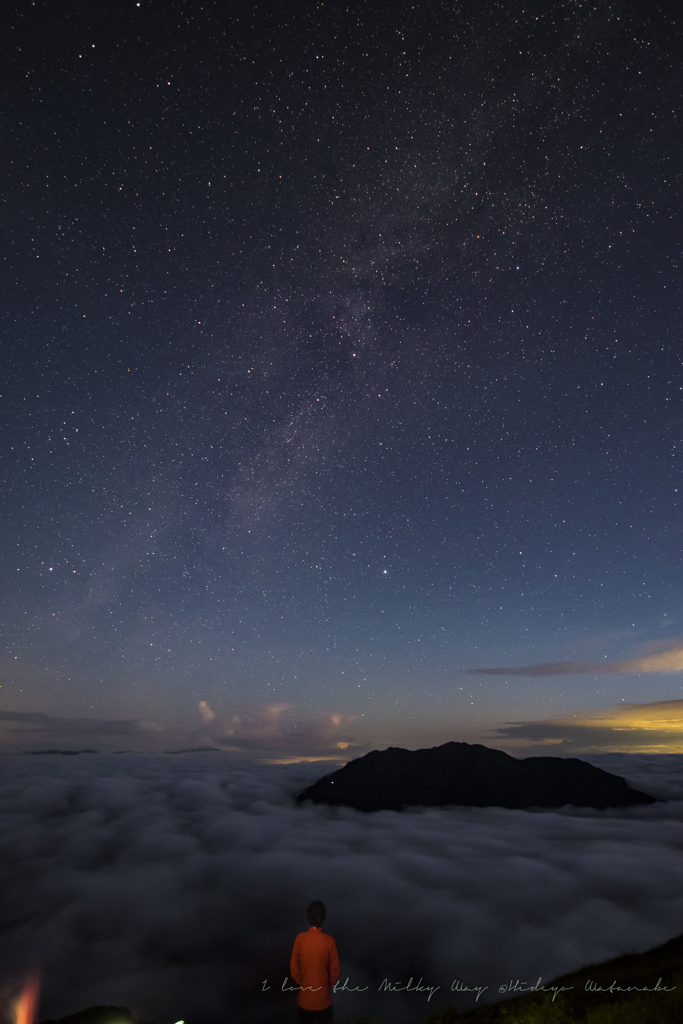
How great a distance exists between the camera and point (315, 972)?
780 centimetres

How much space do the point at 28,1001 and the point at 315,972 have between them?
96.7m

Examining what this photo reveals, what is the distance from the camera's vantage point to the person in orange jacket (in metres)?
7.79

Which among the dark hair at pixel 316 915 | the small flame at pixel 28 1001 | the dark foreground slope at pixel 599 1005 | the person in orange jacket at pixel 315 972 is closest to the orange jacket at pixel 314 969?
the person in orange jacket at pixel 315 972

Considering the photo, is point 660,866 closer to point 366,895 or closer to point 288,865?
point 366,895

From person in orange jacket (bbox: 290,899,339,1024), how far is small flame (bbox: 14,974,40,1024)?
7349 centimetres

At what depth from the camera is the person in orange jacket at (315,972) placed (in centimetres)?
779

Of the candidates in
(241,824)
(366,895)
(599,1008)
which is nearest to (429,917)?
(366,895)

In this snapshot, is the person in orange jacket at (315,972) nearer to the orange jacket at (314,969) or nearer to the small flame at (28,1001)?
the orange jacket at (314,969)

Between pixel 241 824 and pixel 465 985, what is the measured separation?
401 feet

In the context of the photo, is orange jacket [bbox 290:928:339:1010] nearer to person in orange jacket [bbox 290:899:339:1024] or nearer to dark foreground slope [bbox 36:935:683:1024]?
person in orange jacket [bbox 290:899:339:1024]

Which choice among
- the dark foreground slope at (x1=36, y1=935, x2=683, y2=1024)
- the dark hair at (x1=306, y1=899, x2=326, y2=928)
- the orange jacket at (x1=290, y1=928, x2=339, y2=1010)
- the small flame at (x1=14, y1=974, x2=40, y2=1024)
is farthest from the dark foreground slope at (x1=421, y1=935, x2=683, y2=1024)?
the small flame at (x1=14, y1=974, x2=40, y2=1024)

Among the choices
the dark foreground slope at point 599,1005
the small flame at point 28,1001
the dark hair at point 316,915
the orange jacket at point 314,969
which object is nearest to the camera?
the orange jacket at point 314,969

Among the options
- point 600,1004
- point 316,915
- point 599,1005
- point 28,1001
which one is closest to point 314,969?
point 316,915

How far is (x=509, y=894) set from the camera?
352 ft
